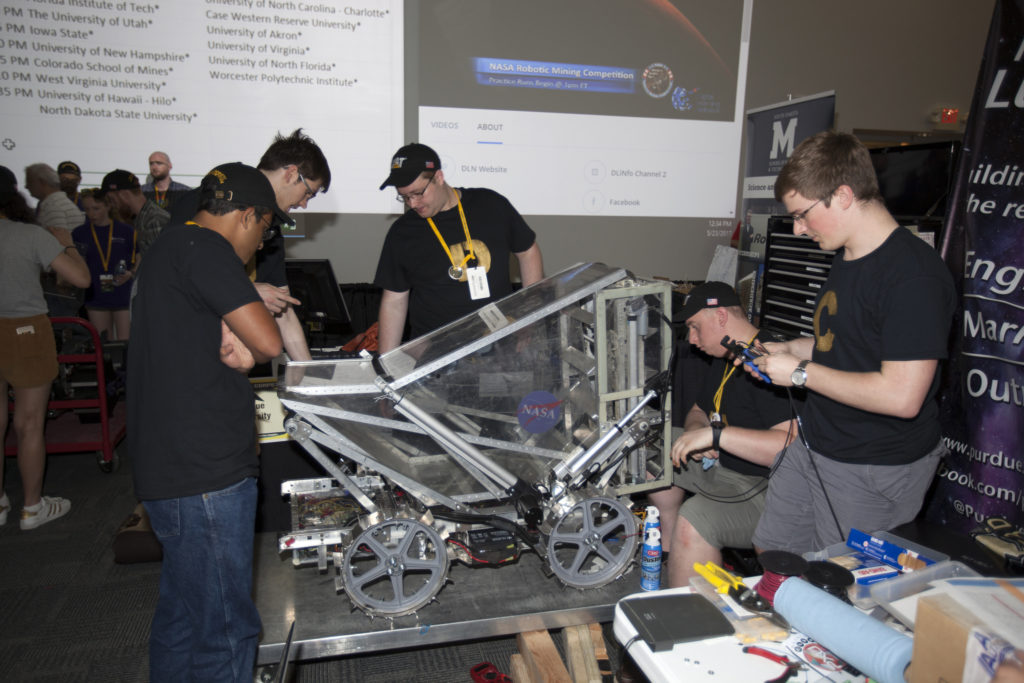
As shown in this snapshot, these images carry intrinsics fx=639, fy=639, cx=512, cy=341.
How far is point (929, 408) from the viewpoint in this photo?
1.61 meters

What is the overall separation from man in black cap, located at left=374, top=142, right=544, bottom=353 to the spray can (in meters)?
1.18

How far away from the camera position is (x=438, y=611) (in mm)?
2027

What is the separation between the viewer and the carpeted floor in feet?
7.32

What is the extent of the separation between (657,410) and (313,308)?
2.20 metres

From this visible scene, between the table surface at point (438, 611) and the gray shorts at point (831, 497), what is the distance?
567 mm

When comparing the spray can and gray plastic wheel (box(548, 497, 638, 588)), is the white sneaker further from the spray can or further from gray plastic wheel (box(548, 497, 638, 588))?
the spray can

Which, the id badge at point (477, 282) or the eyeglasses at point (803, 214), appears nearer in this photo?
the eyeglasses at point (803, 214)

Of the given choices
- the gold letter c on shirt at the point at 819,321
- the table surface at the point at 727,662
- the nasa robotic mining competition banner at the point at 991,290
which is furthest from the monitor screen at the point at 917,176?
the table surface at the point at 727,662

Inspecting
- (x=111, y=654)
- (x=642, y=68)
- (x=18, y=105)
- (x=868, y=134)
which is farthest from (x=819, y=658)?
(x=868, y=134)

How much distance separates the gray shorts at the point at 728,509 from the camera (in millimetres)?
2055

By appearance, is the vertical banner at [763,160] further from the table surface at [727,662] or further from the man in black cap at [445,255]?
the table surface at [727,662]

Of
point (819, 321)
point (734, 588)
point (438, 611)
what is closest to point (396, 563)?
point (438, 611)

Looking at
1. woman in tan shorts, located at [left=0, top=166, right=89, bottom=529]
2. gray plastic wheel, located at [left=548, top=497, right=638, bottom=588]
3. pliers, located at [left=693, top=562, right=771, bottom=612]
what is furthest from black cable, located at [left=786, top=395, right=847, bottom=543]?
woman in tan shorts, located at [left=0, top=166, right=89, bottom=529]

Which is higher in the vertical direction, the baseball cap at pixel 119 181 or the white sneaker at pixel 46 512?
the baseball cap at pixel 119 181
